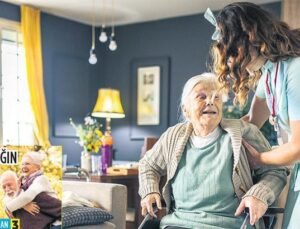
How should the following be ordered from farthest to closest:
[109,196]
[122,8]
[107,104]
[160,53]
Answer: [160,53]
[122,8]
[107,104]
[109,196]

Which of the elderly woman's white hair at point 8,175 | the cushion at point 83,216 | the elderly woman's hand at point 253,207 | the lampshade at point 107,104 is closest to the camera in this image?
the elderly woman's white hair at point 8,175

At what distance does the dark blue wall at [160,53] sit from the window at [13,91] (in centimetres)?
139

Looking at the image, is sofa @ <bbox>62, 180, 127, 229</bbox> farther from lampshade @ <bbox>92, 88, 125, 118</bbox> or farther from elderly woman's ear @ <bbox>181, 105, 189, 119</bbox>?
lampshade @ <bbox>92, 88, 125, 118</bbox>

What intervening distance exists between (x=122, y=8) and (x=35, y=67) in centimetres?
129

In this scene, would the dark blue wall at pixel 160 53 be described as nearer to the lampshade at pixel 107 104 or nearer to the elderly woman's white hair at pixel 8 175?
the lampshade at pixel 107 104

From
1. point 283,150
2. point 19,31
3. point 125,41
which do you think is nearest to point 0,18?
point 19,31

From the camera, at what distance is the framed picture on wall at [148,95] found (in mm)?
6082

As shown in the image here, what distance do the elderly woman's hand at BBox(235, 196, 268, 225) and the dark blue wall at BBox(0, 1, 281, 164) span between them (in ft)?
13.9

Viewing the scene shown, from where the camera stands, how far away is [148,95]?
6.16 metres

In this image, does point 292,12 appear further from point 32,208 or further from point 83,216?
point 32,208

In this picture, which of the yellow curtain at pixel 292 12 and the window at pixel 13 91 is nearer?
the yellow curtain at pixel 292 12

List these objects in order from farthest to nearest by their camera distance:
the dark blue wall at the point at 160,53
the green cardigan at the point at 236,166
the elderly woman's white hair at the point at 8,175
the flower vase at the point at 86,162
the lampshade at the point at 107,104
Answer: the dark blue wall at the point at 160,53 → the lampshade at the point at 107,104 → the flower vase at the point at 86,162 → the green cardigan at the point at 236,166 → the elderly woman's white hair at the point at 8,175

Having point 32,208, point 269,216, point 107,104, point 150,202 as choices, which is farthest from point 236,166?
point 107,104

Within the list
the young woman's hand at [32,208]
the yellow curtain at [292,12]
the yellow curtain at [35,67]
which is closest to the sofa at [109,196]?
the young woman's hand at [32,208]
